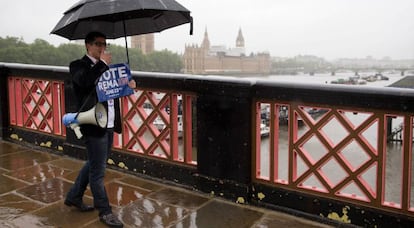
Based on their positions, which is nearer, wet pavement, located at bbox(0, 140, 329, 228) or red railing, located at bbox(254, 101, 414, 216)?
red railing, located at bbox(254, 101, 414, 216)

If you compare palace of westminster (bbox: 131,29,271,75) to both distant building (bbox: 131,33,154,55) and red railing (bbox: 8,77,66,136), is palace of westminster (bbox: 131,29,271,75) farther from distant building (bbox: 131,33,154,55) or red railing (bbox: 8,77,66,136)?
red railing (bbox: 8,77,66,136)

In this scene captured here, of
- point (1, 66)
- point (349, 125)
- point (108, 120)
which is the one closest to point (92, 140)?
point (108, 120)

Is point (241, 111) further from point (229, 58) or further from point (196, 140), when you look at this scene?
point (229, 58)

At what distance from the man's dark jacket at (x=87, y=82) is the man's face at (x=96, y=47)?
6cm

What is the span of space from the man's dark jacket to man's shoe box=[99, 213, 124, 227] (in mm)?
721

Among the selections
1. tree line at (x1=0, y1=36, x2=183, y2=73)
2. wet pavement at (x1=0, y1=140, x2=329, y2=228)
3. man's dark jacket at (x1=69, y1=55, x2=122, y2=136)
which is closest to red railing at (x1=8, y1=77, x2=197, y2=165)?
wet pavement at (x1=0, y1=140, x2=329, y2=228)

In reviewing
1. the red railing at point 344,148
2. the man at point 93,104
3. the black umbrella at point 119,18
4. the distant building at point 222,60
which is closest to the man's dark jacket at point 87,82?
the man at point 93,104

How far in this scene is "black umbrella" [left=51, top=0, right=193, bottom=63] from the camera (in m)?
2.96

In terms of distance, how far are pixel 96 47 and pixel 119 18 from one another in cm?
48

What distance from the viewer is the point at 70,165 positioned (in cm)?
541

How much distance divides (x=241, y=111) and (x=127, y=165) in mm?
1825

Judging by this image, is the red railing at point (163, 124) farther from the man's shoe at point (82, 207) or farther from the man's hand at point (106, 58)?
the man's hand at point (106, 58)

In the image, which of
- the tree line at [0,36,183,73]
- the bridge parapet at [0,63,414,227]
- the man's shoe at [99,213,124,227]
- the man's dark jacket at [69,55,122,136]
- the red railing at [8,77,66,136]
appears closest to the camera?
the man's dark jacket at [69,55,122,136]

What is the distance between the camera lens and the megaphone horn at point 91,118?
324 centimetres
